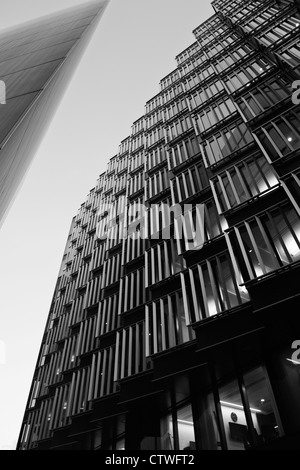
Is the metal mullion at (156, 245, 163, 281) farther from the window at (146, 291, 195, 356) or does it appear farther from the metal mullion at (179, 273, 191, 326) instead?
the metal mullion at (179, 273, 191, 326)

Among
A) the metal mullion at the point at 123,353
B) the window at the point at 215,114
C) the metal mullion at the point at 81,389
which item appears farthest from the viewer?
the window at the point at 215,114

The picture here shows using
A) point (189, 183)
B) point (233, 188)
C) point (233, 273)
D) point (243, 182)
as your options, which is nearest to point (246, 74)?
point (189, 183)

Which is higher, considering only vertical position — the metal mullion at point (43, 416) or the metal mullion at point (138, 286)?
the metal mullion at point (138, 286)

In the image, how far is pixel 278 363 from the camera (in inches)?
399

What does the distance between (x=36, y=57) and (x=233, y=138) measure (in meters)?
10.7

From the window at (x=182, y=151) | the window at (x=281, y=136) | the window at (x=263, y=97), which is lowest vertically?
the window at (x=281, y=136)

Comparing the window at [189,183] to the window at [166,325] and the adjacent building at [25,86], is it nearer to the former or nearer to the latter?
the window at [166,325]

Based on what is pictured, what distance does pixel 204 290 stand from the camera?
12.5 meters

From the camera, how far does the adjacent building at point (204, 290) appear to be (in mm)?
10211

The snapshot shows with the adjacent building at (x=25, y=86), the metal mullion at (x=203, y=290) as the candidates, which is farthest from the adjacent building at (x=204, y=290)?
the adjacent building at (x=25, y=86)

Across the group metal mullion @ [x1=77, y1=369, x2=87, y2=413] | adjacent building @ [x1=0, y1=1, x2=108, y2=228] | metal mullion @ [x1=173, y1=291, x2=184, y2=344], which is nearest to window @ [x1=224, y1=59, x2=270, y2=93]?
adjacent building @ [x1=0, y1=1, x2=108, y2=228]
